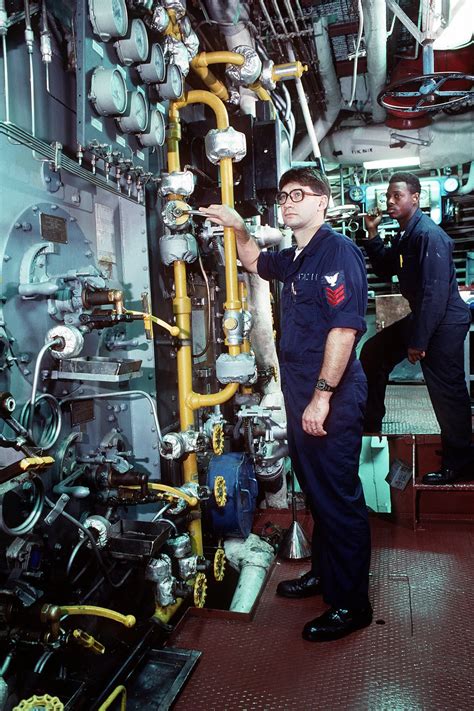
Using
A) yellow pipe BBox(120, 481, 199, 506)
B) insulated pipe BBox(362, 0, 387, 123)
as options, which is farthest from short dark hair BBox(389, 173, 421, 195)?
yellow pipe BBox(120, 481, 199, 506)

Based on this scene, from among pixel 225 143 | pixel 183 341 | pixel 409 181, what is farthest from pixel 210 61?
pixel 183 341

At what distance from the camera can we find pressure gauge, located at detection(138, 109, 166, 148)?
203 cm

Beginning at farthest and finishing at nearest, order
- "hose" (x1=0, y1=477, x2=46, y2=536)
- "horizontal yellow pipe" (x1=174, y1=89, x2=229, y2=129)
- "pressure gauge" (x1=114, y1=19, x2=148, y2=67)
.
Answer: "horizontal yellow pipe" (x1=174, y1=89, x2=229, y2=129)
"pressure gauge" (x1=114, y1=19, x2=148, y2=67)
"hose" (x1=0, y1=477, x2=46, y2=536)

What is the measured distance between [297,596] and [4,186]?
201cm

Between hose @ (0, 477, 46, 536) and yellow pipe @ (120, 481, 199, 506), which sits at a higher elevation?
hose @ (0, 477, 46, 536)

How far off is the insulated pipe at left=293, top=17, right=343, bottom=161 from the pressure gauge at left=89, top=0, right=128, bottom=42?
254 cm

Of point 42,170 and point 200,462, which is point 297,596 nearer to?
point 200,462

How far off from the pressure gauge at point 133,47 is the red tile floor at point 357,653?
7.18 feet

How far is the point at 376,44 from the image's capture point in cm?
372

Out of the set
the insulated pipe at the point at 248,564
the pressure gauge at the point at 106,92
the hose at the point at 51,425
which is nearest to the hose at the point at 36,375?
the hose at the point at 51,425

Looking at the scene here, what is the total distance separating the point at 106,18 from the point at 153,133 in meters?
0.48

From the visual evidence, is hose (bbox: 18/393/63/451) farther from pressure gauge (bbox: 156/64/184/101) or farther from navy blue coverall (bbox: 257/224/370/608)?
pressure gauge (bbox: 156/64/184/101)

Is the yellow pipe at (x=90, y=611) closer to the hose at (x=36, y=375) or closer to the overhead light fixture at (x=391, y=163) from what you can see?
the hose at (x=36, y=375)

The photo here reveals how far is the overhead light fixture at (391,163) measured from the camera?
5.16 meters
